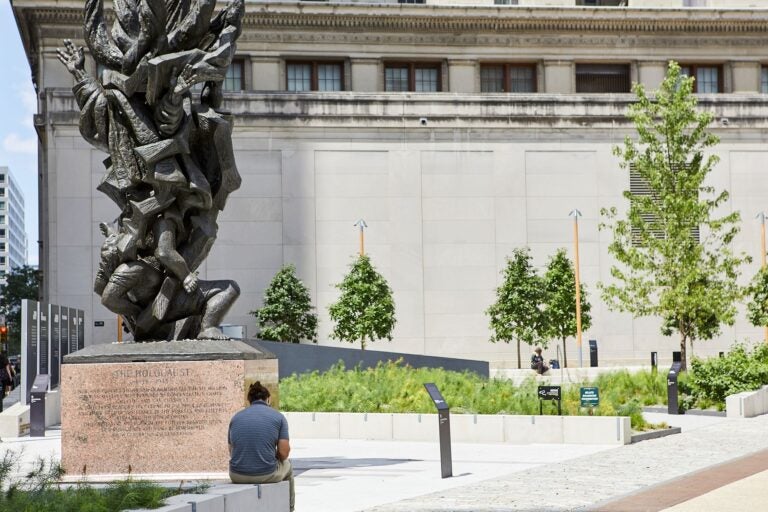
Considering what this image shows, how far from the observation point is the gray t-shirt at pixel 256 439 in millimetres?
11906

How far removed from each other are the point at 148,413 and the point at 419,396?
40.9 ft

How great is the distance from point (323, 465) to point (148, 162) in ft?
20.6

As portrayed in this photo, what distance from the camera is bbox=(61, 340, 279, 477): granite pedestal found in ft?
50.2

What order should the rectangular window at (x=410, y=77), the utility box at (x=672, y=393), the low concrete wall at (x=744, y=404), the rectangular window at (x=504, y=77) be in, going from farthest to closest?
the rectangular window at (x=504, y=77), the rectangular window at (x=410, y=77), the utility box at (x=672, y=393), the low concrete wall at (x=744, y=404)

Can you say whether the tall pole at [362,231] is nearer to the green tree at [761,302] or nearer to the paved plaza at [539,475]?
the green tree at [761,302]

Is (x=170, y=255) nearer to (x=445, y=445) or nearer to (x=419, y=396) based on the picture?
(x=445, y=445)

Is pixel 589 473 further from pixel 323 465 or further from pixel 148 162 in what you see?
pixel 148 162

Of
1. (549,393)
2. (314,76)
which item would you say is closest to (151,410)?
(549,393)

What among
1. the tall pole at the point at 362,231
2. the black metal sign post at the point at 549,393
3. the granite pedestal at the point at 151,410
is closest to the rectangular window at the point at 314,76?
the tall pole at the point at 362,231

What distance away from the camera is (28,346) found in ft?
97.3

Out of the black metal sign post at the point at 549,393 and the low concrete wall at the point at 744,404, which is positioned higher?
the black metal sign post at the point at 549,393

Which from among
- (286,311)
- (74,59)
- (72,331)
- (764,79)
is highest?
(764,79)

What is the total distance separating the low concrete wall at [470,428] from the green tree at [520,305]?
29.0m

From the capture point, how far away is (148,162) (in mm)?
16109
